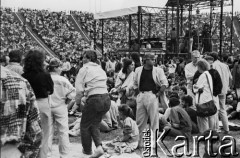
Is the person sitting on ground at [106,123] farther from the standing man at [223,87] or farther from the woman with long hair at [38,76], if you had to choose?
the woman with long hair at [38,76]

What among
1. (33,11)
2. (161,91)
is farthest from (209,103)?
(33,11)

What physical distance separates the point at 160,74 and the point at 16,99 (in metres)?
4.42

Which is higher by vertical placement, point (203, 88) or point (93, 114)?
point (203, 88)

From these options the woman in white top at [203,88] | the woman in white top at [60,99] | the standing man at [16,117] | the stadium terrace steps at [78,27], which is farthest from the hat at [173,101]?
the stadium terrace steps at [78,27]

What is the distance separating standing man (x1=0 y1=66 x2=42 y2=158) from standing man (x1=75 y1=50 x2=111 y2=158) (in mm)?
3360

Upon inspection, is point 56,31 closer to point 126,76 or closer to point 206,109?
point 126,76

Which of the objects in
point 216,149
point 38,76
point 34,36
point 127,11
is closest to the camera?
point 216,149

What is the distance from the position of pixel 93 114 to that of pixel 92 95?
0.27m

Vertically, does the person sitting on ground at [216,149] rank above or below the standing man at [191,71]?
below

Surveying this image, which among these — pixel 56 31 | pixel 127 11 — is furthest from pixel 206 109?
pixel 56 31

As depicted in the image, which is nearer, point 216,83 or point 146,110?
point 146,110

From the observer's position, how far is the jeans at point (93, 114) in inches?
218

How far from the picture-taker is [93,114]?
5590 millimetres

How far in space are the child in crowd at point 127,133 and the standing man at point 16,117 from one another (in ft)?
13.5
